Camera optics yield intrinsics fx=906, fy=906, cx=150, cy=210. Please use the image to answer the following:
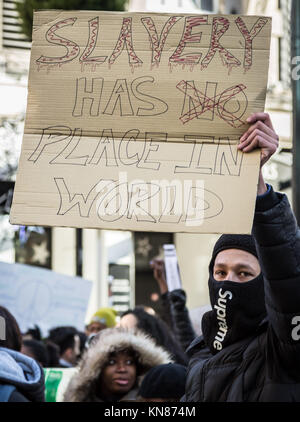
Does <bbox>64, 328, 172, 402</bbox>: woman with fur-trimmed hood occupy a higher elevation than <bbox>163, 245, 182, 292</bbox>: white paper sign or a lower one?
lower

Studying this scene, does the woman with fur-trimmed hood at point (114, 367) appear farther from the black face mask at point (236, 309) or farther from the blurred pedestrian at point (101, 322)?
the blurred pedestrian at point (101, 322)

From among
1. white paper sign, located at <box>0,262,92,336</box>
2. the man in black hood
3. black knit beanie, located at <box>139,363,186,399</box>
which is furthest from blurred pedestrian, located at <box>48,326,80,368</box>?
the man in black hood

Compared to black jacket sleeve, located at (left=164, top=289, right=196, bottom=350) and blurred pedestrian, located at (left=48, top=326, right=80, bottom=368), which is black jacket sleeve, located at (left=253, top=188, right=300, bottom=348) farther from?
blurred pedestrian, located at (left=48, top=326, right=80, bottom=368)

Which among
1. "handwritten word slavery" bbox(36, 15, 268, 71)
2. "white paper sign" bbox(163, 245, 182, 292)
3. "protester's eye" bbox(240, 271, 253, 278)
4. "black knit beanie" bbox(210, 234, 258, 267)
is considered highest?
"handwritten word slavery" bbox(36, 15, 268, 71)

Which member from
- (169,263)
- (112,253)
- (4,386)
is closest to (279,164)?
(112,253)

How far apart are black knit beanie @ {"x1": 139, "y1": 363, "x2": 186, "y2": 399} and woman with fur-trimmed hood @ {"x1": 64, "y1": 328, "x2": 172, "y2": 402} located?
1.69ft

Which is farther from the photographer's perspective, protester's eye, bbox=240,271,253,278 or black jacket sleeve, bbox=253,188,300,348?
protester's eye, bbox=240,271,253,278

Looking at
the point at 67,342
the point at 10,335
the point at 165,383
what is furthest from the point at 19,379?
the point at 67,342

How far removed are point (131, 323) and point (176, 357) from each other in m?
0.57

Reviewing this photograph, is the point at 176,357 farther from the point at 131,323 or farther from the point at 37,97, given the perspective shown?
the point at 37,97

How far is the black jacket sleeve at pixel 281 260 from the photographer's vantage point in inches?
98.1

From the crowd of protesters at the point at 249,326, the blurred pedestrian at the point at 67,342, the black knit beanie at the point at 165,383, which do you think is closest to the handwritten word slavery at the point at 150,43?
the crowd of protesters at the point at 249,326

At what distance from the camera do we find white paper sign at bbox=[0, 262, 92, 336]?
7.77 m
